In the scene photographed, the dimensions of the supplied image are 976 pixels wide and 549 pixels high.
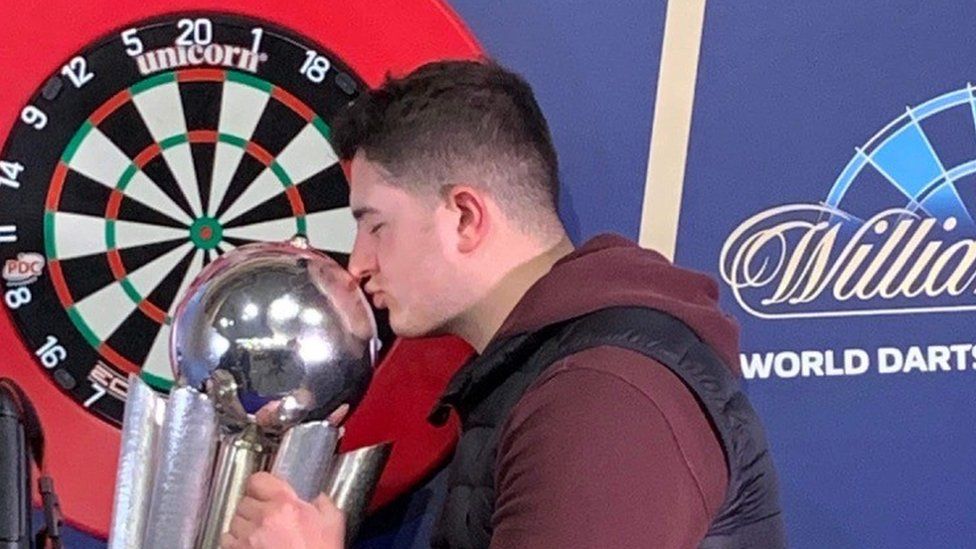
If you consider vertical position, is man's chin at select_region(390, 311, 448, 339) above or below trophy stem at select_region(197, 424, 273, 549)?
above

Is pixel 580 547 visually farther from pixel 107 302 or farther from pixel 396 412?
pixel 107 302

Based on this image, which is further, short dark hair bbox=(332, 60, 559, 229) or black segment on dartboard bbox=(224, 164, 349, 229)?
black segment on dartboard bbox=(224, 164, 349, 229)

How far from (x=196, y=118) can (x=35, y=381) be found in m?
0.25

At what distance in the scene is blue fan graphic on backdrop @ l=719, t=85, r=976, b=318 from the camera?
1.25 meters

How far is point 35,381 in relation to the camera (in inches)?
46.1

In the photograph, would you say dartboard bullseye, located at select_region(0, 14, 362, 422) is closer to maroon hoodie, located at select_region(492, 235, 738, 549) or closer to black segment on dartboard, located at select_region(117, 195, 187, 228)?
black segment on dartboard, located at select_region(117, 195, 187, 228)

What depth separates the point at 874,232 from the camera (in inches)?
49.3

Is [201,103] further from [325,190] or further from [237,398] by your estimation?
[237,398]

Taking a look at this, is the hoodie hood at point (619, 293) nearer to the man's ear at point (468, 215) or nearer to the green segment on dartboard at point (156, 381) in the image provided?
the man's ear at point (468, 215)

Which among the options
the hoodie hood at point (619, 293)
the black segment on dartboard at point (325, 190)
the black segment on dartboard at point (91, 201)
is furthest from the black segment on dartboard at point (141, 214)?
the hoodie hood at point (619, 293)

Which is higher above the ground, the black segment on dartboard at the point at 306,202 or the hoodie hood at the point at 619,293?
the black segment on dartboard at the point at 306,202

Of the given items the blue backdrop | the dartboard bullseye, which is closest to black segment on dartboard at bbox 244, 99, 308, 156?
the dartboard bullseye

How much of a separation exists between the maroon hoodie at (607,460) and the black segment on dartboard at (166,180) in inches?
A: 15.9

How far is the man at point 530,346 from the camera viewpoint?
0.85 meters
